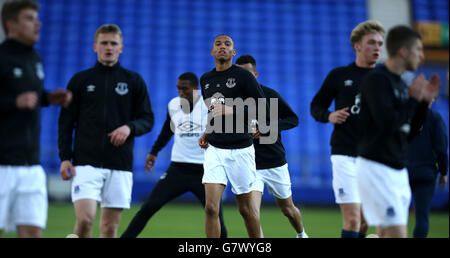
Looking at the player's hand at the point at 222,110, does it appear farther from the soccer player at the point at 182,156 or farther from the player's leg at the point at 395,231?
the player's leg at the point at 395,231

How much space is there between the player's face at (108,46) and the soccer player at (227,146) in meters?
0.97

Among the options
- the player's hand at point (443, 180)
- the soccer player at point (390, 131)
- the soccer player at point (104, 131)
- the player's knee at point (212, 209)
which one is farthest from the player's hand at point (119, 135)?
the player's hand at point (443, 180)

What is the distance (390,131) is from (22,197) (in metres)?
2.60

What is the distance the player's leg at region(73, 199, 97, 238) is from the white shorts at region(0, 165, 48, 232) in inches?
39.7

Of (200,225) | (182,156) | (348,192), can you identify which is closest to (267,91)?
(182,156)

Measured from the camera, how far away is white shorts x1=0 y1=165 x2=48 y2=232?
126 inches

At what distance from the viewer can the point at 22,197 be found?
3.25 m

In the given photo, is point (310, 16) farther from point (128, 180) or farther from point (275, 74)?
point (128, 180)

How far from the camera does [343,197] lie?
16.1ft

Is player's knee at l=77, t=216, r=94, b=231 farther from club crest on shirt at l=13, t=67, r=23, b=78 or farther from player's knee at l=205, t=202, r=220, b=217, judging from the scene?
club crest on shirt at l=13, t=67, r=23, b=78

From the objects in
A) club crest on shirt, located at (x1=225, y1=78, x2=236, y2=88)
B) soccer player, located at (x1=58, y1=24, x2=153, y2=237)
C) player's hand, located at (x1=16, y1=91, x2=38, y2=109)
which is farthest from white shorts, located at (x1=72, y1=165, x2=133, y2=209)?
player's hand, located at (x1=16, y1=91, x2=38, y2=109)

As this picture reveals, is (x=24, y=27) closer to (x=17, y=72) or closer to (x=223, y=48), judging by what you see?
(x=17, y=72)
